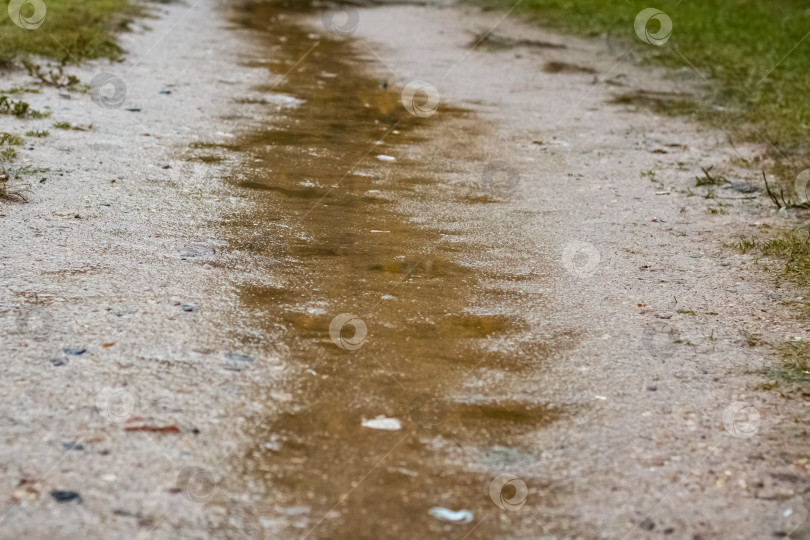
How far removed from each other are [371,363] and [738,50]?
27.7 feet

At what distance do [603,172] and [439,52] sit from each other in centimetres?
446

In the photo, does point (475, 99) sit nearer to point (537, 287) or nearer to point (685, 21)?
point (537, 287)

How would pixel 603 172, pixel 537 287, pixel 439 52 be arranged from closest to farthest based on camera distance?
pixel 537 287 < pixel 603 172 < pixel 439 52

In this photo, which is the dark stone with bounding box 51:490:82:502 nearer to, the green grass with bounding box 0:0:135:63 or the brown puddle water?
the brown puddle water

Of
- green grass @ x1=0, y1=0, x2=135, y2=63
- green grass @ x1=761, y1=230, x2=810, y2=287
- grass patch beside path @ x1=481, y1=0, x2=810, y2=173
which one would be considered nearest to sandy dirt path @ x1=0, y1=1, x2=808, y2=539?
green grass @ x1=761, y1=230, x2=810, y2=287

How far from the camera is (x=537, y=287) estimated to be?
12.6 feet

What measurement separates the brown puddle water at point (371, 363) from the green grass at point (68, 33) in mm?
3201

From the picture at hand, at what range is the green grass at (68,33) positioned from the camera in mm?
7746

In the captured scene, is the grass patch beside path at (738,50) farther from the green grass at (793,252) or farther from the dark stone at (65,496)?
the dark stone at (65,496)

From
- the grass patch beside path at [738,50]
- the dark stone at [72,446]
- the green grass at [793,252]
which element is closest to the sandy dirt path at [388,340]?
the dark stone at [72,446]

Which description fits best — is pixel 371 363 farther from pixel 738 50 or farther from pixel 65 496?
pixel 738 50

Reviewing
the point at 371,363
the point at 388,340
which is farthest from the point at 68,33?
the point at 371,363

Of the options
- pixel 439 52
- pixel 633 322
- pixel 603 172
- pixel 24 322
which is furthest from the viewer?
pixel 439 52

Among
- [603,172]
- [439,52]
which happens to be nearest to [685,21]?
[439,52]
